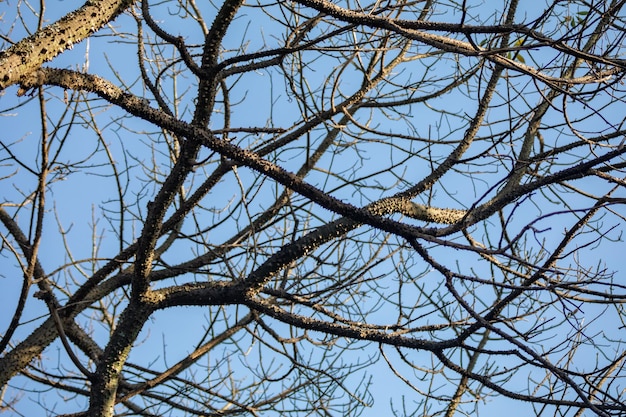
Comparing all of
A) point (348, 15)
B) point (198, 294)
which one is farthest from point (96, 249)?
point (348, 15)

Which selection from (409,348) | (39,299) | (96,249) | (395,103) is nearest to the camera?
(409,348)

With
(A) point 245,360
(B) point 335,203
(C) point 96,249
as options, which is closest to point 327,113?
(B) point 335,203

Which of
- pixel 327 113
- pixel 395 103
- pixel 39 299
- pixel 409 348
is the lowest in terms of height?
pixel 409 348

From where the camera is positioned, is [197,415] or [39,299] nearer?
[39,299]

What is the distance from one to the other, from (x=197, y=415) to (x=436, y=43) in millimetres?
3333

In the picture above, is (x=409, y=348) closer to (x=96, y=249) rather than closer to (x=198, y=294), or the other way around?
(x=198, y=294)

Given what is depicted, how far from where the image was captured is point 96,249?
642 centimetres

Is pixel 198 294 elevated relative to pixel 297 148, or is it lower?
lower

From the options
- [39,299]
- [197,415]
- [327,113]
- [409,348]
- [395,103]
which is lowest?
[409,348]

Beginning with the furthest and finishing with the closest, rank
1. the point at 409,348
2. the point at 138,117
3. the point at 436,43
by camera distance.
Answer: the point at 409,348, the point at 138,117, the point at 436,43

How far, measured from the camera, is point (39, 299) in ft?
14.6

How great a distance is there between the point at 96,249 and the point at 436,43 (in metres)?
4.59

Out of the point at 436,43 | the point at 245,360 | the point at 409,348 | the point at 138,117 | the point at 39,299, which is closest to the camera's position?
the point at 436,43

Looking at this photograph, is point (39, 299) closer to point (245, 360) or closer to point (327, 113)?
point (245, 360)
